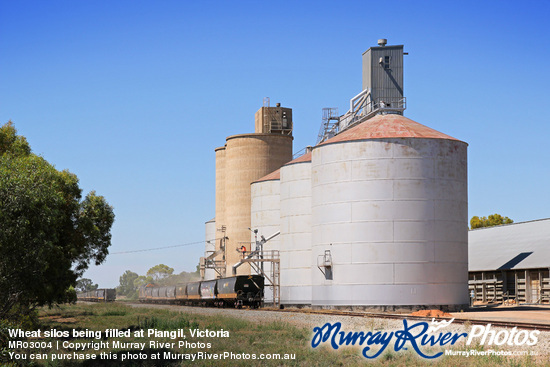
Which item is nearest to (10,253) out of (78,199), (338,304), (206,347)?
(206,347)

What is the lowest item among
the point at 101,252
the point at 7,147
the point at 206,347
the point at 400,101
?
the point at 206,347

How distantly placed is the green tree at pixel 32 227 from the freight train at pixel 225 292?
26.1 m

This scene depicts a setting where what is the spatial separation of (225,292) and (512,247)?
27.9m

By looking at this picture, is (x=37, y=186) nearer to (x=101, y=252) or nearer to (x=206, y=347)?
(x=206, y=347)

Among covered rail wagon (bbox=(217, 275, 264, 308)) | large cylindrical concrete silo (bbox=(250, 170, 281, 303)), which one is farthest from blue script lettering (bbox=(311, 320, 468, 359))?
large cylindrical concrete silo (bbox=(250, 170, 281, 303))

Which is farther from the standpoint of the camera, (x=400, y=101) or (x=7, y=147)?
(x=400, y=101)

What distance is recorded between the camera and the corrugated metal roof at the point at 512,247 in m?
59.5

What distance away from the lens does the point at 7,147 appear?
36.9 meters

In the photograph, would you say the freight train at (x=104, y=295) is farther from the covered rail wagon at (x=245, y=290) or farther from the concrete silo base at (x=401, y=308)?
the concrete silo base at (x=401, y=308)

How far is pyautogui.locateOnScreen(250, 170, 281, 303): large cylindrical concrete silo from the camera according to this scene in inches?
2712

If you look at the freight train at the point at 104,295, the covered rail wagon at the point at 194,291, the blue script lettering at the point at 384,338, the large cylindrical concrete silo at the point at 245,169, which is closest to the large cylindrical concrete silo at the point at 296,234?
the covered rail wagon at the point at 194,291

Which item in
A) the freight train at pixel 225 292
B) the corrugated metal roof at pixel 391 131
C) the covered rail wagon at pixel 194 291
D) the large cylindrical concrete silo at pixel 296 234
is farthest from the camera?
the covered rail wagon at pixel 194 291

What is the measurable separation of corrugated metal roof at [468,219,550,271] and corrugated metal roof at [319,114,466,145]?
16.3 metres

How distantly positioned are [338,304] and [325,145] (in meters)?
11.6
